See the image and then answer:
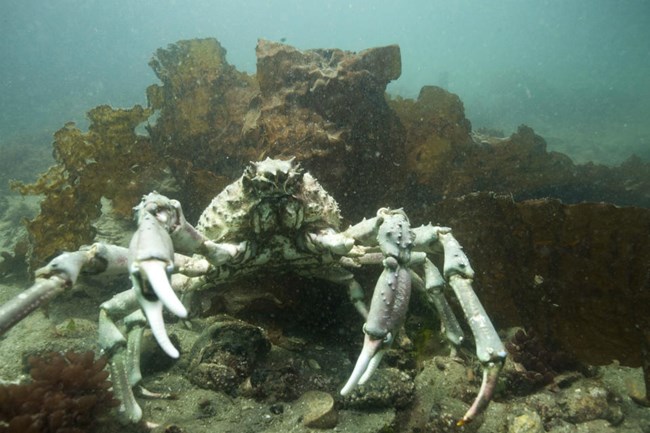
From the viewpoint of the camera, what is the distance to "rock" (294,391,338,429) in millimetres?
3125

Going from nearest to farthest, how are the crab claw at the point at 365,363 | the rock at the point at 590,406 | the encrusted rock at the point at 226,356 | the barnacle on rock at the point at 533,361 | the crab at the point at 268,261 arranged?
the crab at the point at 268,261, the crab claw at the point at 365,363, the rock at the point at 590,406, the encrusted rock at the point at 226,356, the barnacle on rock at the point at 533,361

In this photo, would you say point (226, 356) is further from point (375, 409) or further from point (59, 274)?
point (59, 274)

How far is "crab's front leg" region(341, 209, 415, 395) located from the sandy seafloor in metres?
0.96

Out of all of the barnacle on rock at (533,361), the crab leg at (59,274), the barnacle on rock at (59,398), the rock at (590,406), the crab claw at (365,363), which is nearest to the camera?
the crab leg at (59,274)

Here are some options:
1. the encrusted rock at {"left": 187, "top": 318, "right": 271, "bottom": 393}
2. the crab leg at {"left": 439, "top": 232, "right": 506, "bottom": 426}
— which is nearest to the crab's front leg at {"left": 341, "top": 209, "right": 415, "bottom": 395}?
the crab leg at {"left": 439, "top": 232, "right": 506, "bottom": 426}

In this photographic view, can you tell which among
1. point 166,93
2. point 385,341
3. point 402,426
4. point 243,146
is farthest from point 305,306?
point 166,93

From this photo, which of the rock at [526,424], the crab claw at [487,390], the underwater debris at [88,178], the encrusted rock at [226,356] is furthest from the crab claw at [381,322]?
the underwater debris at [88,178]

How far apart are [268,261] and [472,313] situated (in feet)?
6.32

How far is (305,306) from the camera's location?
4480 mm

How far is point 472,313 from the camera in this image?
Result: 8.83 feet

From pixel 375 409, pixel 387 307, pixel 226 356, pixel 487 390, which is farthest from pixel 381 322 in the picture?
pixel 226 356

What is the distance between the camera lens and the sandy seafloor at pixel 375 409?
125 inches

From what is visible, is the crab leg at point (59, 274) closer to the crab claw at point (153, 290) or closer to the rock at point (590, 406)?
the crab claw at point (153, 290)

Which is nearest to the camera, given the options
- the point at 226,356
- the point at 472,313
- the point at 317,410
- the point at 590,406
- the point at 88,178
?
the point at 472,313
